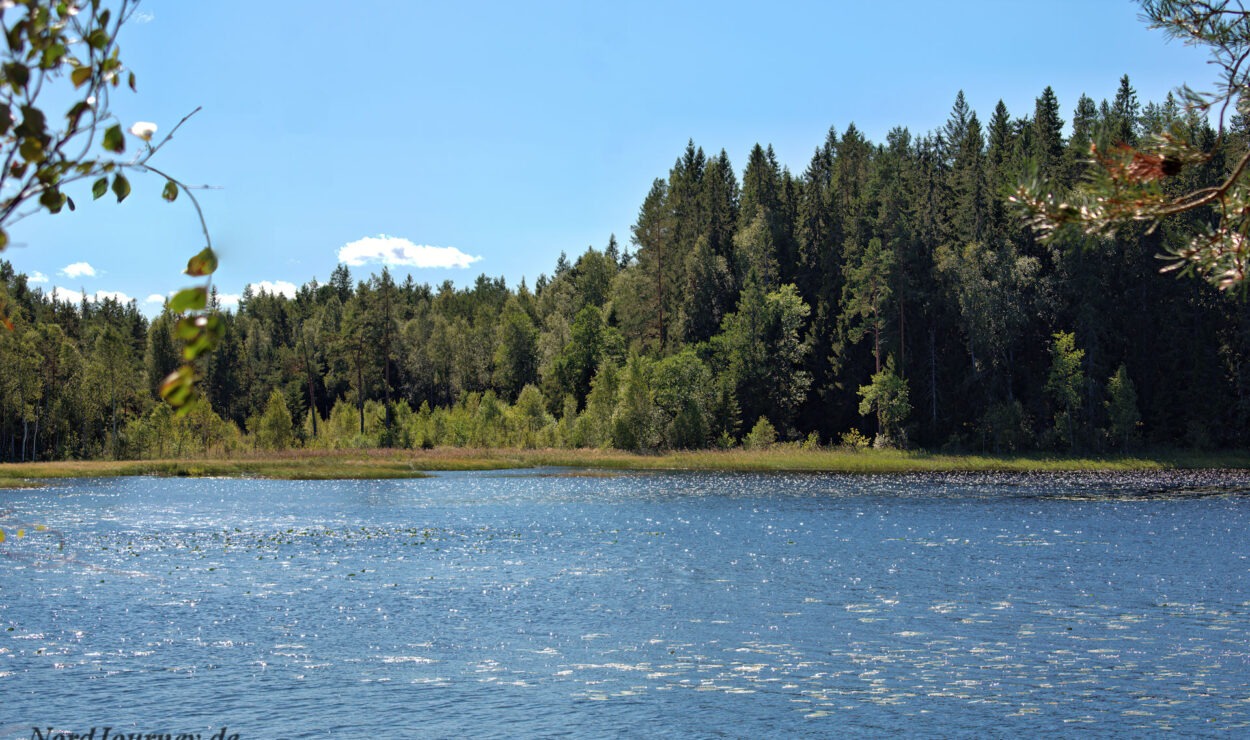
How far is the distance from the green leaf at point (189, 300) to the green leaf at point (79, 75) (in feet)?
3.52

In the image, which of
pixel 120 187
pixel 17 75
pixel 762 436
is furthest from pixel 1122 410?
pixel 17 75

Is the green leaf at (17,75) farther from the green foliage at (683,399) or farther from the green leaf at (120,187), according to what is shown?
the green foliage at (683,399)

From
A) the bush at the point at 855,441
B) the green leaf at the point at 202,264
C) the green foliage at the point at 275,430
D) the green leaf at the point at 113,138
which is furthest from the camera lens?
the green foliage at the point at 275,430

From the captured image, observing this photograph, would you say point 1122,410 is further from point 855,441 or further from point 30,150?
point 30,150

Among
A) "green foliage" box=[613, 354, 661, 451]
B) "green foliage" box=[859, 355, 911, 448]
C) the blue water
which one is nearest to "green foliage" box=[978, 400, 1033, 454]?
"green foliage" box=[859, 355, 911, 448]

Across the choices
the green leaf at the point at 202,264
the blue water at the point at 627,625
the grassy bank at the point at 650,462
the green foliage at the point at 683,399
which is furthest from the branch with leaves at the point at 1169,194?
the green foliage at the point at 683,399

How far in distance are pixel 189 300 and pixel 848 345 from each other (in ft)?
353

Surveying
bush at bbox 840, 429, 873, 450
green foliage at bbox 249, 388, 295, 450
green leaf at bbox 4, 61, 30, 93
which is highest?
green leaf at bbox 4, 61, 30, 93

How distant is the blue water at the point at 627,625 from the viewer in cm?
1836

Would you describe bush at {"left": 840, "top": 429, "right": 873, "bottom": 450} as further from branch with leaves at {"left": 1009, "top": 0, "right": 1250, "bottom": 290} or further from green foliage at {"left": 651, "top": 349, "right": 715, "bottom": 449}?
branch with leaves at {"left": 1009, "top": 0, "right": 1250, "bottom": 290}

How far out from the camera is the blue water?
60.2ft

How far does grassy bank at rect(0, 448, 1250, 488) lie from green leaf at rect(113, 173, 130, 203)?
79332mm

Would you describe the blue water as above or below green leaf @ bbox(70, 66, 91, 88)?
below

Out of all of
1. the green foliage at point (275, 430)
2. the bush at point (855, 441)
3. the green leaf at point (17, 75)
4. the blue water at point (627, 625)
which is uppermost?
the green leaf at point (17, 75)
